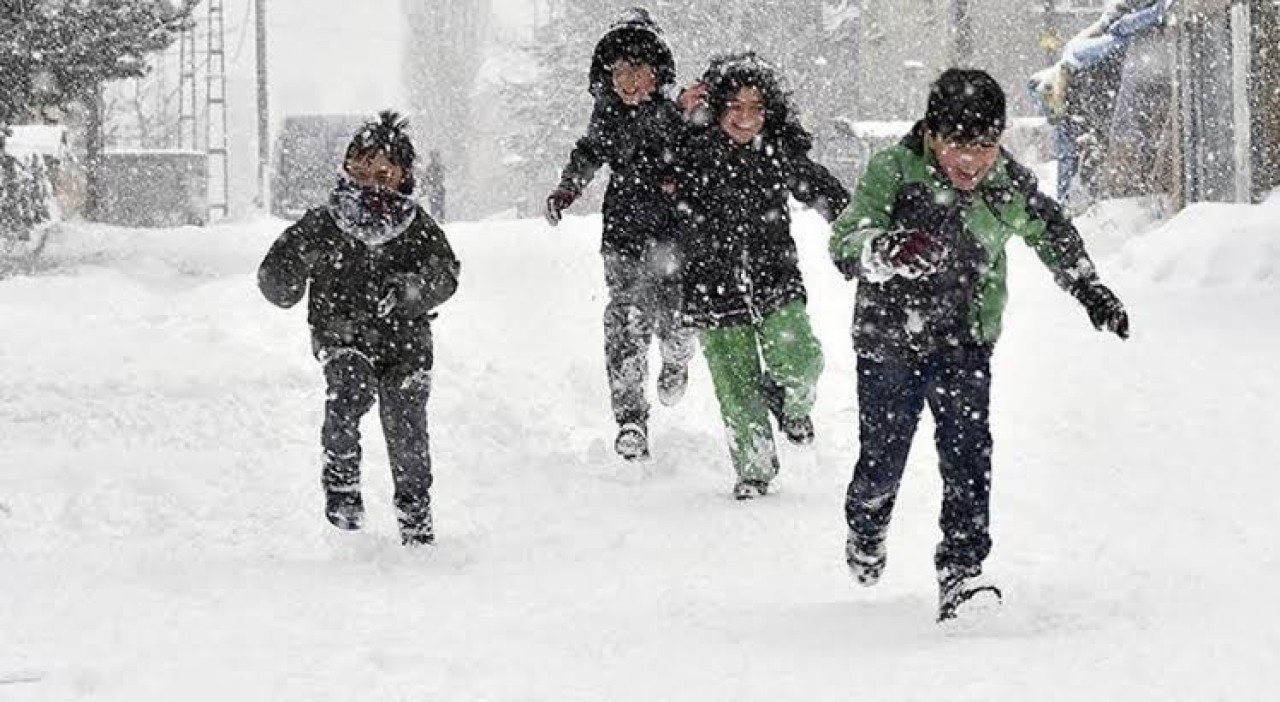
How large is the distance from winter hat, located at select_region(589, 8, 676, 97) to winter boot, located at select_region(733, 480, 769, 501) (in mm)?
1956

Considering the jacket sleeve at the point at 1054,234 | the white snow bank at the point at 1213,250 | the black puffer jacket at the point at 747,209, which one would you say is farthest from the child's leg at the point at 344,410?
the white snow bank at the point at 1213,250

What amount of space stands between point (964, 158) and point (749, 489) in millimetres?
2537

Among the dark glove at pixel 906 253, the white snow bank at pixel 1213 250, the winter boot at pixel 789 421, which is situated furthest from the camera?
the white snow bank at pixel 1213 250

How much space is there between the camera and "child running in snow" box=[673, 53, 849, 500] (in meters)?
6.64

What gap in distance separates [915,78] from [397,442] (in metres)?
35.8

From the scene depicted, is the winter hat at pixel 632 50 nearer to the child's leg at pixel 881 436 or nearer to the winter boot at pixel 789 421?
the winter boot at pixel 789 421

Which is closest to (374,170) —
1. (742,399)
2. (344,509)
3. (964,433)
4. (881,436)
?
(344,509)

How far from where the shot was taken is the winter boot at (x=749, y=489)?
21.8 feet

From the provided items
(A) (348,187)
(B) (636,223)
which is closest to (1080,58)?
(B) (636,223)

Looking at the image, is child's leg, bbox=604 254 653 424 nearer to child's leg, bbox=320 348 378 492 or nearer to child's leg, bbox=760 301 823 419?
child's leg, bbox=760 301 823 419

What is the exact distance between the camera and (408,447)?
5.90 meters

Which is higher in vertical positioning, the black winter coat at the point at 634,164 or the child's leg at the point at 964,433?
the black winter coat at the point at 634,164

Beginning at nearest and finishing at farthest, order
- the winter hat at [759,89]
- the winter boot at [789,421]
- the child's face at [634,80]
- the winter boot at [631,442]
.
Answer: the winter hat at [759,89]
the winter boot at [789,421]
the winter boot at [631,442]
the child's face at [634,80]

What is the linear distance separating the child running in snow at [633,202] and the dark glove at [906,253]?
295cm
